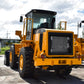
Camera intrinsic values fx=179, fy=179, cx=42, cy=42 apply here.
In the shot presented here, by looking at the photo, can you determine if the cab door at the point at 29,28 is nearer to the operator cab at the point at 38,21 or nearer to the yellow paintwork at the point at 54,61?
the operator cab at the point at 38,21

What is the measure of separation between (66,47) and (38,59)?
4.73ft

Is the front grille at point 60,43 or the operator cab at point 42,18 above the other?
the operator cab at point 42,18

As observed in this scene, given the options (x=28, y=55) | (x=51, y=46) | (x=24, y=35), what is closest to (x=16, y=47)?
(x=24, y=35)

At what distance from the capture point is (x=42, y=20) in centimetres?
907

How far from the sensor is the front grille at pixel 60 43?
7500 millimetres

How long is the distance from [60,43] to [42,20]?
198 cm

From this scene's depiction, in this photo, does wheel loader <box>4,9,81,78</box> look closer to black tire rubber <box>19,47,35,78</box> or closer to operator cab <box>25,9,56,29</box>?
black tire rubber <box>19,47,35,78</box>

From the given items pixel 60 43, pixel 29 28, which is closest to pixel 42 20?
pixel 29 28

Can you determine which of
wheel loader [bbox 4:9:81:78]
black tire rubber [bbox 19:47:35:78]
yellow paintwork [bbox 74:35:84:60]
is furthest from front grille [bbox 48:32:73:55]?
black tire rubber [bbox 19:47:35:78]

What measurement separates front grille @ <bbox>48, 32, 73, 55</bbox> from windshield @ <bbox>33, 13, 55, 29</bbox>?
156cm

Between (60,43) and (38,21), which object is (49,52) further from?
(38,21)

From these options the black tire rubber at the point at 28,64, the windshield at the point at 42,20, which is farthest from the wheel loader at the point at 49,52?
the windshield at the point at 42,20

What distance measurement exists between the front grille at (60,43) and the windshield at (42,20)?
1.56 meters

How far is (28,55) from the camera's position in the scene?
788 cm
